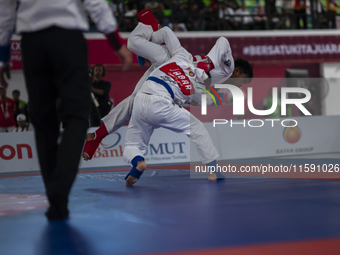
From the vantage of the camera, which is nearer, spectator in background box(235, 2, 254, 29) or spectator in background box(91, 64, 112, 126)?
spectator in background box(91, 64, 112, 126)

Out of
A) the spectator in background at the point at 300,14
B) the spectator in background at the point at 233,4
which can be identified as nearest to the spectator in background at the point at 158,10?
the spectator in background at the point at 233,4

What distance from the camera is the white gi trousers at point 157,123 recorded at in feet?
11.1

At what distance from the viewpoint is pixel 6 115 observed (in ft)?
24.7

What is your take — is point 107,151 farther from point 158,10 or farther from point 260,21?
point 260,21

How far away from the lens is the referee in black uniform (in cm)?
197

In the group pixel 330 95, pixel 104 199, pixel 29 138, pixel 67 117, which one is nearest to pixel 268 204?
pixel 104 199

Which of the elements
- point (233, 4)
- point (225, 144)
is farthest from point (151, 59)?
point (233, 4)

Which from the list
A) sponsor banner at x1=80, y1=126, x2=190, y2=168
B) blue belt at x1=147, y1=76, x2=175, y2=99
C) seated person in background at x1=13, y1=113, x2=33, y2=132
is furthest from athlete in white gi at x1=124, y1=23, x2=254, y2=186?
seated person in background at x1=13, y1=113, x2=33, y2=132

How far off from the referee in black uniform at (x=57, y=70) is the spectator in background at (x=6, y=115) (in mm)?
5694

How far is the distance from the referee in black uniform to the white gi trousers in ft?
4.16

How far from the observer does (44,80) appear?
2.07 metres

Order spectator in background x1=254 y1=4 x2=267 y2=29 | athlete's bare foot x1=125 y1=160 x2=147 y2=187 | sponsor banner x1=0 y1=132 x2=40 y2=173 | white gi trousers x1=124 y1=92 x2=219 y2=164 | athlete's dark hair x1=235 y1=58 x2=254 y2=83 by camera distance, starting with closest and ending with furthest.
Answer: athlete's bare foot x1=125 y1=160 x2=147 y2=187 → white gi trousers x1=124 y1=92 x2=219 y2=164 → athlete's dark hair x1=235 y1=58 x2=254 y2=83 → sponsor banner x1=0 y1=132 x2=40 y2=173 → spectator in background x1=254 y1=4 x2=267 y2=29

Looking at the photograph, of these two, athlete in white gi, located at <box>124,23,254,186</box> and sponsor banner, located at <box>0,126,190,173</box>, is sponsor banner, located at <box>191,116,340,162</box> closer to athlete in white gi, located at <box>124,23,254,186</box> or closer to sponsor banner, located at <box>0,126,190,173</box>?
sponsor banner, located at <box>0,126,190,173</box>

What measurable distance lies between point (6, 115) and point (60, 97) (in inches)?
238
